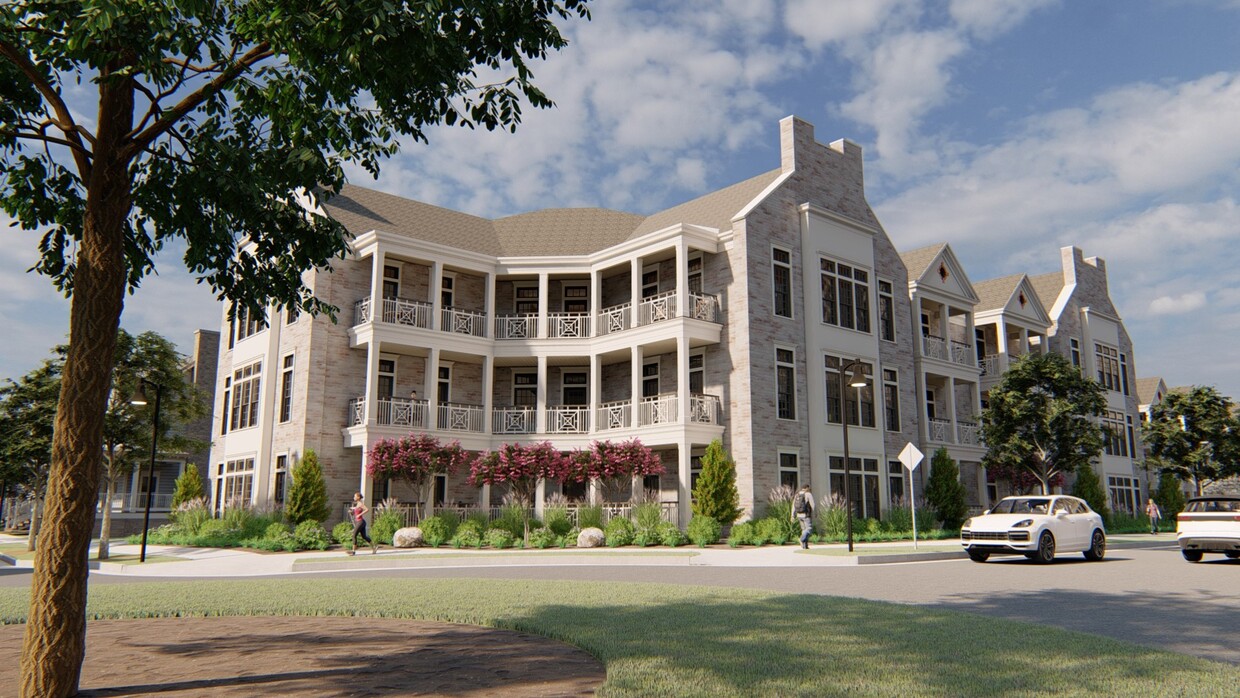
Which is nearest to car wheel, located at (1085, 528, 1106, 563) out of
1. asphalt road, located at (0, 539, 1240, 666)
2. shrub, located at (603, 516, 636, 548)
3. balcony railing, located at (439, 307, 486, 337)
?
asphalt road, located at (0, 539, 1240, 666)

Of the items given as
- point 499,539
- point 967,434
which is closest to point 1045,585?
point 499,539

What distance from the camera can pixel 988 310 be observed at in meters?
39.8

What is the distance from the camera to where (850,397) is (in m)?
30.6

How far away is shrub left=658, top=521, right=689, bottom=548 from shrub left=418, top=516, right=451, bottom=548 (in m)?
6.04

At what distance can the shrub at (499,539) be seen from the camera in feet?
79.4

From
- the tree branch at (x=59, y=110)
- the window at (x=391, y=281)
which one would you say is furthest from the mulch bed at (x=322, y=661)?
the window at (x=391, y=281)

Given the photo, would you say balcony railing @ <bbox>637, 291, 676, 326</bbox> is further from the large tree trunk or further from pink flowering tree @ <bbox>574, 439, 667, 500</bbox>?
the large tree trunk

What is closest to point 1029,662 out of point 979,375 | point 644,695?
point 644,695

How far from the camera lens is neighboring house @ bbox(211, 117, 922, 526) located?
27.6m

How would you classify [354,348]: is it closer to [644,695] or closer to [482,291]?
[482,291]

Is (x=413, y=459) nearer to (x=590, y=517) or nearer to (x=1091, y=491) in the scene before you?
(x=590, y=517)

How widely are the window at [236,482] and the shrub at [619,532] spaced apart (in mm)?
12885

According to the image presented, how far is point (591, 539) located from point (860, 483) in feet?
33.3

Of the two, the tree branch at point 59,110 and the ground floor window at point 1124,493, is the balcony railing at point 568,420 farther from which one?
the ground floor window at point 1124,493
